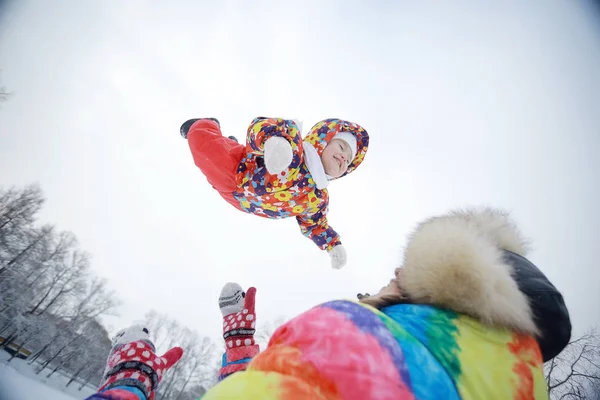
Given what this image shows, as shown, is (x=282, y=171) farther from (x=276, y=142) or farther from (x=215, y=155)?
(x=215, y=155)

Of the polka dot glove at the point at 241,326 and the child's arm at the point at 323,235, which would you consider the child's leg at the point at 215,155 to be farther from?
the polka dot glove at the point at 241,326

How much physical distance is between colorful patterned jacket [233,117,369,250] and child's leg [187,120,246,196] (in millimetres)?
85

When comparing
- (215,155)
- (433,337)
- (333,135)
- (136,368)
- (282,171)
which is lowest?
(136,368)

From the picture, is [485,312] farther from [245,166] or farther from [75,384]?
[75,384]

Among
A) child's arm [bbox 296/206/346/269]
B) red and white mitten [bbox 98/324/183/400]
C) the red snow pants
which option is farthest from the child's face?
red and white mitten [bbox 98/324/183/400]

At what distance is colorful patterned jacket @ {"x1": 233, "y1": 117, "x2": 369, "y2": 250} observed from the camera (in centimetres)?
202

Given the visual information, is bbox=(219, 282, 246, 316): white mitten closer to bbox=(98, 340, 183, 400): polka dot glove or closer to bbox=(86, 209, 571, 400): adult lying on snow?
bbox=(98, 340, 183, 400): polka dot glove

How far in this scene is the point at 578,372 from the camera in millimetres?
5824

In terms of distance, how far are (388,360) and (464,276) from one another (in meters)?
0.38

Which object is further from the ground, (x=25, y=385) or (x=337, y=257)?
(x=337, y=257)

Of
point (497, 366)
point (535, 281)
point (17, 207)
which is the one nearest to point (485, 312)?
point (497, 366)

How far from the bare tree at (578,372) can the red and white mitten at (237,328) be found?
25.6 ft

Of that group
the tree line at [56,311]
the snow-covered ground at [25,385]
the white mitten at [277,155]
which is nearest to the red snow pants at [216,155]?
the white mitten at [277,155]

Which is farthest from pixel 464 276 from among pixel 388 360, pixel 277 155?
pixel 277 155
